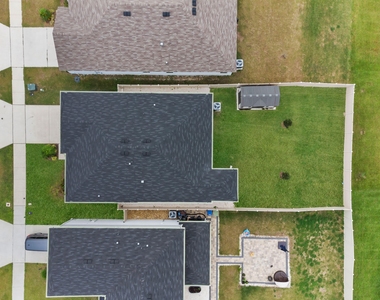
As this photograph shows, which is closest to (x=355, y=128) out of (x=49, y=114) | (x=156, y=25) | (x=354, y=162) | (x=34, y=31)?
(x=354, y=162)

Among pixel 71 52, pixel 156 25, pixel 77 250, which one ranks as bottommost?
pixel 77 250

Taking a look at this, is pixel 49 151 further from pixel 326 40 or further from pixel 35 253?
pixel 326 40

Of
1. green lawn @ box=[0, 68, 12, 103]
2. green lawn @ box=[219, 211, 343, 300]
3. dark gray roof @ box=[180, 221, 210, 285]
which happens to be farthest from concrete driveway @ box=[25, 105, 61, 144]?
green lawn @ box=[219, 211, 343, 300]

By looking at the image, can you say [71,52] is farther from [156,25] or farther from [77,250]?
[77,250]

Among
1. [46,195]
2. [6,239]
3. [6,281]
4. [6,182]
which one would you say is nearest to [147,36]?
[46,195]

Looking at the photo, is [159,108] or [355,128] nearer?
[159,108]

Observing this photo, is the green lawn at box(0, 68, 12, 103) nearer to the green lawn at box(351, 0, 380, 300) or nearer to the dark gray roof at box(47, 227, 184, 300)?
the dark gray roof at box(47, 227, 184, 300)
